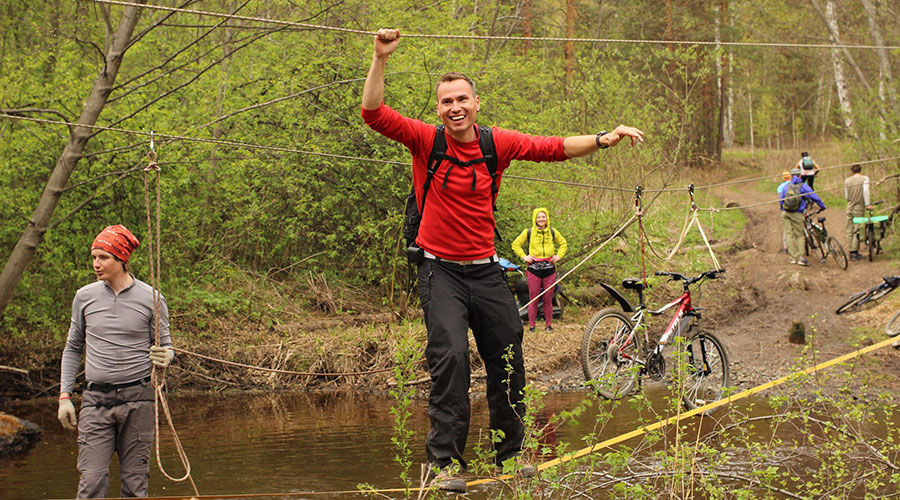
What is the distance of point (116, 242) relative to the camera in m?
4.84

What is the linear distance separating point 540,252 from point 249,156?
14.6 ft

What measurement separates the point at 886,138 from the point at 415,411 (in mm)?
13354

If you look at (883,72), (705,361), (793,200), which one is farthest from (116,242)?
(883,72)

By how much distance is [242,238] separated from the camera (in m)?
13.7

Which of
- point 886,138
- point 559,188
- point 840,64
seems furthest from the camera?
point 840,64

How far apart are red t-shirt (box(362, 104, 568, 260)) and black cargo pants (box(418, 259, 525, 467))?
0.11 m

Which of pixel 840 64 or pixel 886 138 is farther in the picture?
pixel 840 64

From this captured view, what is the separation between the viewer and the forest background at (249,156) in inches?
418

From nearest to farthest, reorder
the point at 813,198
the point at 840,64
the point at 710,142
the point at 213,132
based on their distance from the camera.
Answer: the point at 213,132 → the point at 813,198 → the point at 840,64 → the point at 710,142

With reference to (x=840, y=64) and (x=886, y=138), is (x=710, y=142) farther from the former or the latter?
(x=886, y=138)

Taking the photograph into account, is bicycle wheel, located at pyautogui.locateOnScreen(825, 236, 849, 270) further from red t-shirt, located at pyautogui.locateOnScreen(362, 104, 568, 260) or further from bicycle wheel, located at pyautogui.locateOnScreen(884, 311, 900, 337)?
red t-shirt, located at pyautogui.locateOnScreen(362, 104, 568, 260)

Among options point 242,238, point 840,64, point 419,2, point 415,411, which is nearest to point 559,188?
point 419,2

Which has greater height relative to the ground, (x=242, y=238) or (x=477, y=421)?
(x=242, y=238)

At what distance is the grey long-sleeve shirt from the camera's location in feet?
15.8
